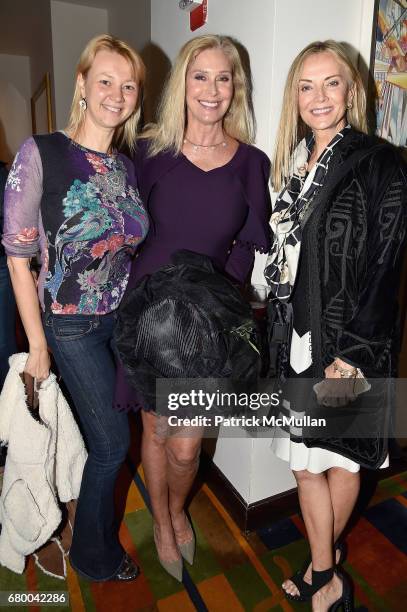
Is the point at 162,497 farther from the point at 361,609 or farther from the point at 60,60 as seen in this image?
the point at 60,60

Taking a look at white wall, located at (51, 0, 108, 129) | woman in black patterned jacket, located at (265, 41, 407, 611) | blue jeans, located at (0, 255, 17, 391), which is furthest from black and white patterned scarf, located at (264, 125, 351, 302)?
white wall, located at (51, 0, 108, 129)

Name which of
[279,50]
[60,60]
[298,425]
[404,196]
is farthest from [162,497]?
[60,60]

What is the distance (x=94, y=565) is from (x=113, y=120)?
1485 mm

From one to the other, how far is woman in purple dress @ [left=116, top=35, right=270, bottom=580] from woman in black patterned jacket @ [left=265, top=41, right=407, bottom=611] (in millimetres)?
128

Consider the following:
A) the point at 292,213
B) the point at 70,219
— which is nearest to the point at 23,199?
the point at 70,219

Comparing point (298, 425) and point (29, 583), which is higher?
point (298, 425)

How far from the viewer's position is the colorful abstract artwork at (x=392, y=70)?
1.63 metres

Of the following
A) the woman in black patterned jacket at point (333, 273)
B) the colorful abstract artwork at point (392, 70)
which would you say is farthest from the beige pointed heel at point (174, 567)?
the colorful abstract artwork at point (392, 70)

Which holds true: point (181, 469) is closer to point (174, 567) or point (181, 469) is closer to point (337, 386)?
point (174, 567)

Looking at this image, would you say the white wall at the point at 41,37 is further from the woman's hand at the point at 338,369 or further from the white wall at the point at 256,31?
the woman's hand at the point at 338,369

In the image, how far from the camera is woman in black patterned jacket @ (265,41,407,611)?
118 centimetres

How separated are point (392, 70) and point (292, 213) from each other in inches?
32.6

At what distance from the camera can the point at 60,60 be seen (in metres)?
3.67

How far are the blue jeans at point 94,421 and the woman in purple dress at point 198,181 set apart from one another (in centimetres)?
7
